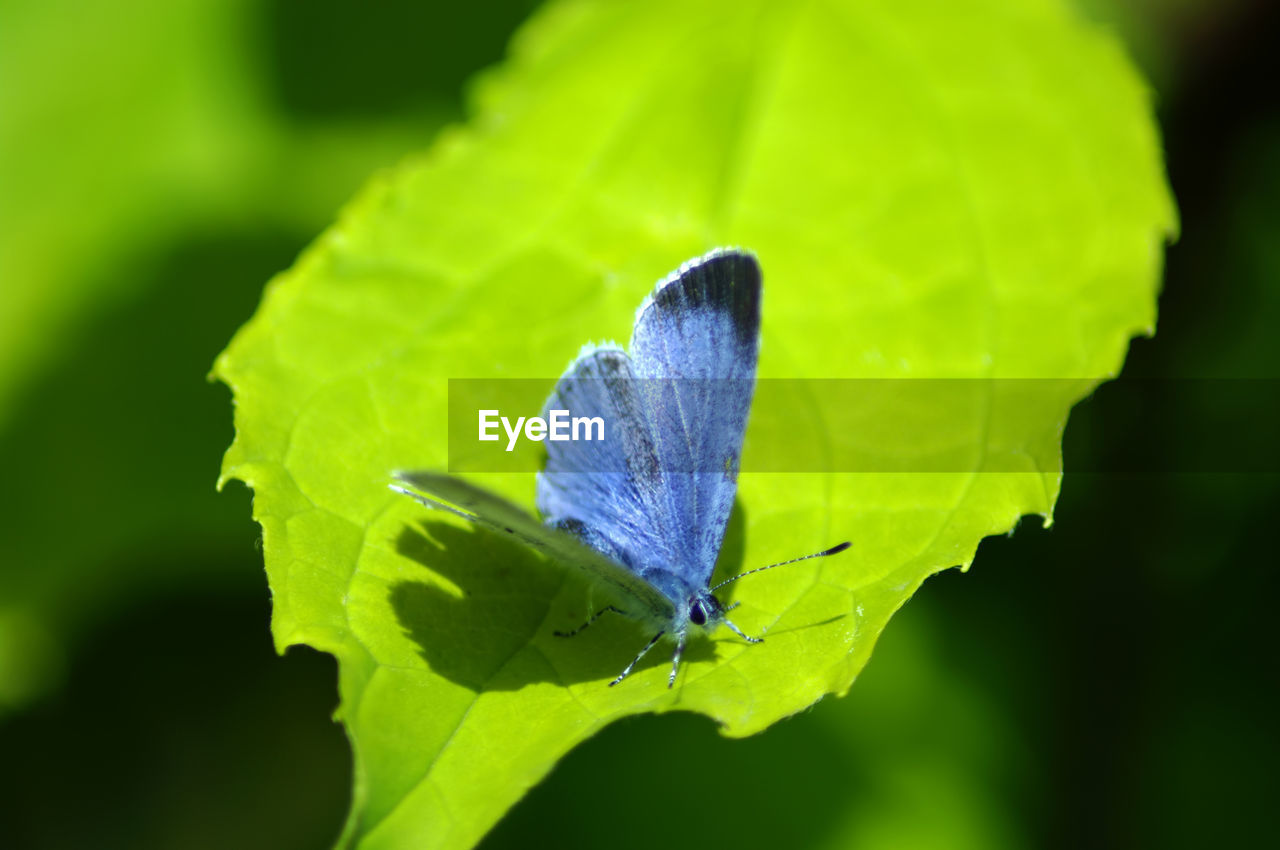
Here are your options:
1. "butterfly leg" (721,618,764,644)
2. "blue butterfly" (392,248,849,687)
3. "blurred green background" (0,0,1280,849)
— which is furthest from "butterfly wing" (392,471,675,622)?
"blurred green background" (0,0,1280,849)

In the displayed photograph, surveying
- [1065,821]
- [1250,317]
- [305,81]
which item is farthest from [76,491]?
[1250,317]

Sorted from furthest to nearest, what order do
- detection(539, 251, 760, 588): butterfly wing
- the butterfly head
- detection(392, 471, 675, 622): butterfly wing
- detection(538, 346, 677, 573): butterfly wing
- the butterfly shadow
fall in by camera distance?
detection(538, 346, 677, 573): butterfly wing → detection(539, 251, 760, 588): butterfly wing → the butterfly head → the butterfly shadow → detection(392, 471, 675, 622): butterfly wing

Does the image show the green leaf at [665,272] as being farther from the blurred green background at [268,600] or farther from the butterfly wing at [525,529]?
the blurred green background at [268,600]

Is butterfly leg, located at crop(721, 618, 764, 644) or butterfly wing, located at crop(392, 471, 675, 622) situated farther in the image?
butterfly leg, located at crop(721, 618, 764, 644)

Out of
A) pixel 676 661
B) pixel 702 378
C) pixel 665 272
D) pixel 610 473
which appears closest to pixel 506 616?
pixel 676 661

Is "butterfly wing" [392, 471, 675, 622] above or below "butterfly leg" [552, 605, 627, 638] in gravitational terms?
above

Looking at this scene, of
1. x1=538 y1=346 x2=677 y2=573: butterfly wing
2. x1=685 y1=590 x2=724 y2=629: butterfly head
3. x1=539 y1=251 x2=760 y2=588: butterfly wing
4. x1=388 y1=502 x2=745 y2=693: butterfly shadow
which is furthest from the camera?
x1=538 y1=346 x2=677 y2=573: butterfly wing

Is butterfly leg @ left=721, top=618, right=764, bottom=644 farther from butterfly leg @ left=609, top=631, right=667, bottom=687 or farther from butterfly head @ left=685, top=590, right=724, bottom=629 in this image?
butterfly leg @ left=609, top=631, right=667, bottom=687

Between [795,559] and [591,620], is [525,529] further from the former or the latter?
[795,559]
